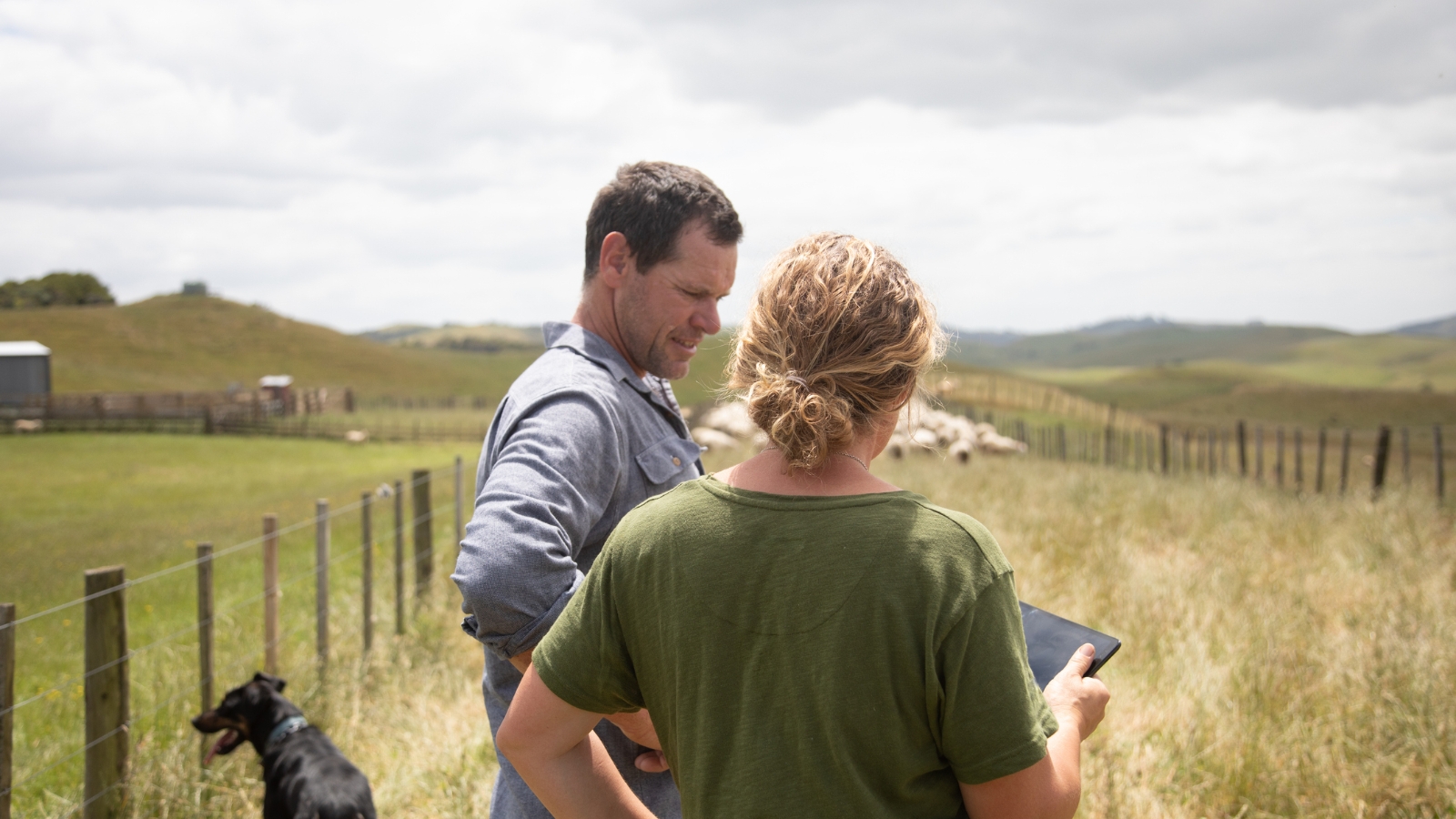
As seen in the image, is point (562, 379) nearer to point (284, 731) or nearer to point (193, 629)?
point (284, 731)


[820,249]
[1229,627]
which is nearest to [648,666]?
[820,249]

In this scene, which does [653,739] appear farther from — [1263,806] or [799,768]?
[1263,806]

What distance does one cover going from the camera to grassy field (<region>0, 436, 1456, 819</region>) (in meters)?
3.77

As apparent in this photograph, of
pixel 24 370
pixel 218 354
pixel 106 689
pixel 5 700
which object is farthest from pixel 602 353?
pixel 218 354

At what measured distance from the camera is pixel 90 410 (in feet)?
129

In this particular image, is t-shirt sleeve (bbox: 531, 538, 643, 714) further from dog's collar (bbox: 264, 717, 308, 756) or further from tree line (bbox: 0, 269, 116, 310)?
tree line (bbox: 0, 269, 116, 310)

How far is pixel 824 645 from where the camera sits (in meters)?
1.18

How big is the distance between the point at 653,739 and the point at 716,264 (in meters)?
1.04

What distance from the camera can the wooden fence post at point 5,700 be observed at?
3.14 metres

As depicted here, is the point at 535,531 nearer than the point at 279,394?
Yes

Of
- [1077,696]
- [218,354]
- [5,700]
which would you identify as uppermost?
[1077,696]

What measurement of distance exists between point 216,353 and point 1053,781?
3764 inches

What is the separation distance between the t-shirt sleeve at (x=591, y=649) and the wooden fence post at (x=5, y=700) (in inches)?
114

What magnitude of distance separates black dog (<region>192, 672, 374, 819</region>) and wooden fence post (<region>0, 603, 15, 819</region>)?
0.87 metres
